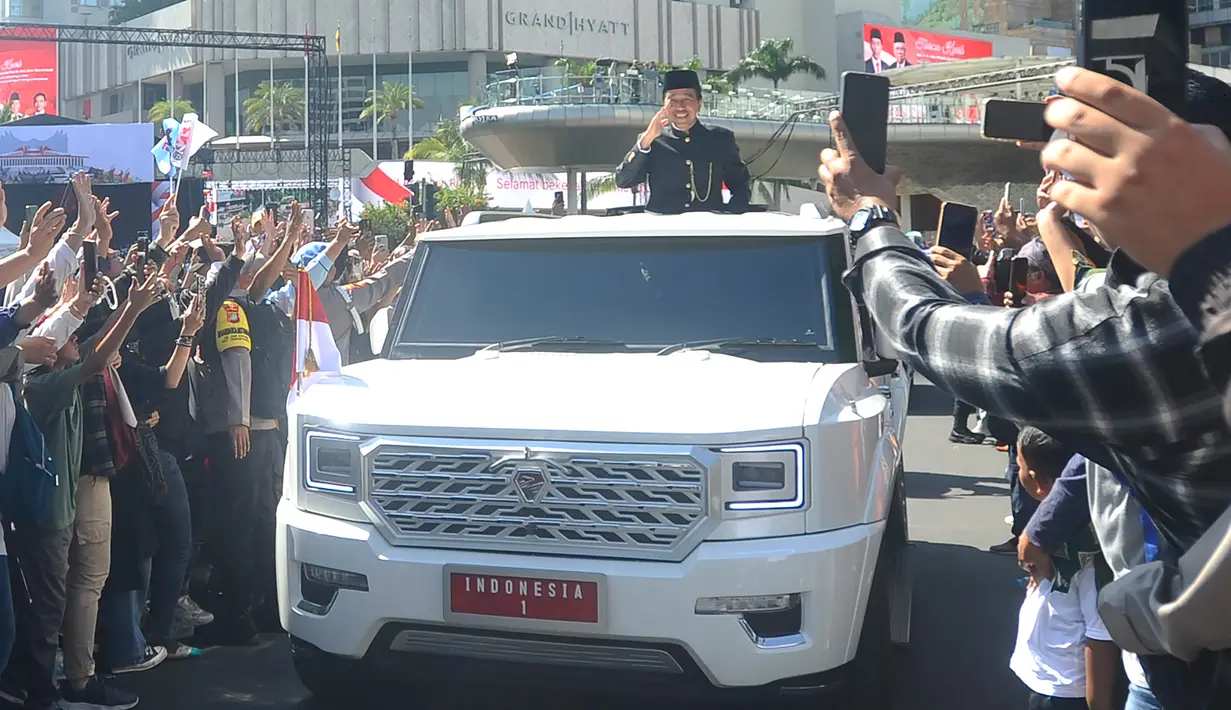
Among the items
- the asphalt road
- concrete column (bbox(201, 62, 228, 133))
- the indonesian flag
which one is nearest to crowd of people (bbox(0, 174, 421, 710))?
the asphalt road

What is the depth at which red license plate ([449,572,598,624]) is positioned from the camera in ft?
13.5

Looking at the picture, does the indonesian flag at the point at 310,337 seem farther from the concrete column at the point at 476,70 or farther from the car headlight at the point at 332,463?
the concrete column at the point at 476,70

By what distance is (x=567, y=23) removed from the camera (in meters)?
84.1

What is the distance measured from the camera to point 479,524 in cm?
430

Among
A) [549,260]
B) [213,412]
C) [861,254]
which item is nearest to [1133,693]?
[861,254]

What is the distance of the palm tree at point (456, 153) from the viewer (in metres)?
59.9

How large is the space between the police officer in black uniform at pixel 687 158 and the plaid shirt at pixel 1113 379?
556 cm

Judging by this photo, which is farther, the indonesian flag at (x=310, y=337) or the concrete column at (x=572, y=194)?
the concrete column at (x=572, y=194)

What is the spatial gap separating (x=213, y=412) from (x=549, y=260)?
2241mm

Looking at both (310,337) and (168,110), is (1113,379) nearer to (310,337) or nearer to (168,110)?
(310,337)

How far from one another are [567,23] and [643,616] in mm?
83644

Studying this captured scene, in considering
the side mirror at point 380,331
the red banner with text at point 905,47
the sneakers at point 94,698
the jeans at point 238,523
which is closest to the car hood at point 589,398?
the side mirror at point 380,331

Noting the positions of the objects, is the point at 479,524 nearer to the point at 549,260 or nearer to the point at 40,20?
the point at 549,260

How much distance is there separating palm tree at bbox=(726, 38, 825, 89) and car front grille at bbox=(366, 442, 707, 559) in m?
68.5
